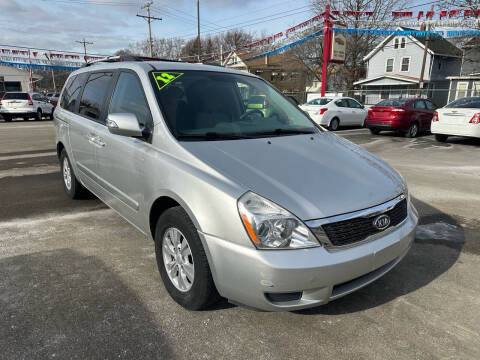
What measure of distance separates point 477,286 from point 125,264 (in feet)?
9.97

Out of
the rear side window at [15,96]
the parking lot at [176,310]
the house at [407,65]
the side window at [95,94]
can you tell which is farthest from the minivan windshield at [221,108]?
the house at [407,65]

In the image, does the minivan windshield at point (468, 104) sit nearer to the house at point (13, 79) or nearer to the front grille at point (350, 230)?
the front grille at point (350, 230)

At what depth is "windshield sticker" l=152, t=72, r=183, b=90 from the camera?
10.2ft

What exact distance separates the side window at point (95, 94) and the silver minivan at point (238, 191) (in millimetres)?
36

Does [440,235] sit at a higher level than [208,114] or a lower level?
lower

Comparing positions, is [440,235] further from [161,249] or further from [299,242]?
[161,249]

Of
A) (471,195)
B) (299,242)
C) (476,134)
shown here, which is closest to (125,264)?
(299,242)

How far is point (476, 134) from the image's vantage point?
10547mm

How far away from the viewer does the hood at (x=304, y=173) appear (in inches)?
86.8

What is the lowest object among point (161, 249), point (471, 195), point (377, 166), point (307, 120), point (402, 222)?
point (471, 195)

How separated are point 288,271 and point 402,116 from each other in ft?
40.6

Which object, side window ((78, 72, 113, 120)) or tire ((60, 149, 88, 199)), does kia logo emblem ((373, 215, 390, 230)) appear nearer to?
side window ((78, 72, 113, 120))

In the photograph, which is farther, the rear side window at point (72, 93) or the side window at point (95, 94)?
the rear side window at point (72, 93)

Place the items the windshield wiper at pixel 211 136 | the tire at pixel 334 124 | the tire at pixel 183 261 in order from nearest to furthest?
the tire at pixel 183 261
the windshield wiper at pixel 211 136
the tire at pixel 334 124
